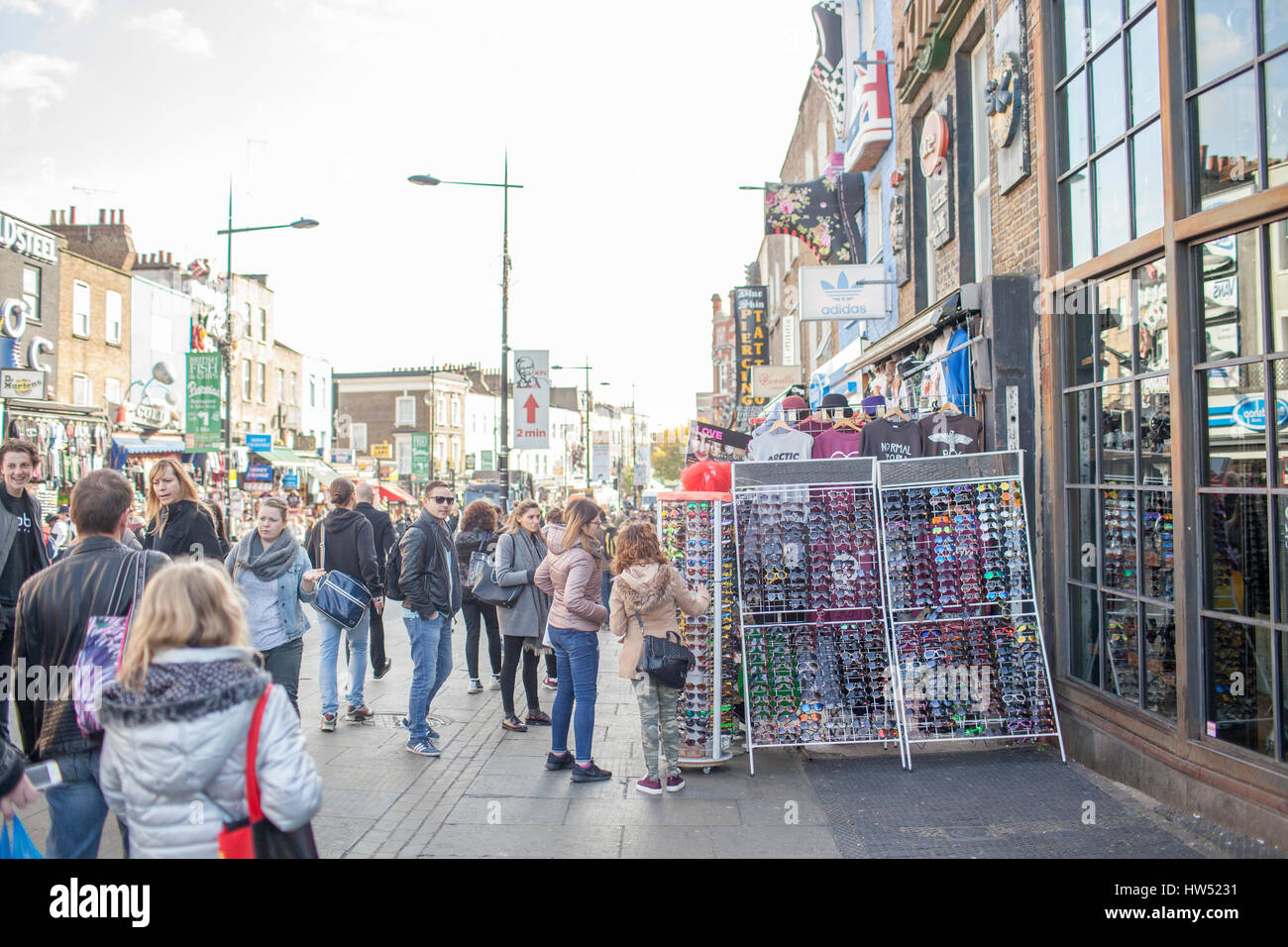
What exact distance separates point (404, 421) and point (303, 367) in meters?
18.2

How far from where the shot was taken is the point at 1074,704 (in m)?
6.73

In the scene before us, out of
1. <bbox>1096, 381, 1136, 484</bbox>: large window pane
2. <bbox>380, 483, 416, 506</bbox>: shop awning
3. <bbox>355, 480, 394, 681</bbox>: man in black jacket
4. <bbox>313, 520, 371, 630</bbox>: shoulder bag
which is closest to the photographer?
<bbox>1096, 381, 1136, 484</bbox>: large window pane

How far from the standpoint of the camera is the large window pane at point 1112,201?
20.3 feet

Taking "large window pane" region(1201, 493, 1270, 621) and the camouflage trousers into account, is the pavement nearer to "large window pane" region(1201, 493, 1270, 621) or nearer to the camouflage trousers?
the camouflage trousers

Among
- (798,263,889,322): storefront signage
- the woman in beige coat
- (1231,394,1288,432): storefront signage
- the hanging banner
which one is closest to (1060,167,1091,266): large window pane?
(1231,394,1288,432): storefront signage

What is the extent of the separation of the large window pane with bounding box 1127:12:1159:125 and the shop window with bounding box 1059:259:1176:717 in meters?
0.97

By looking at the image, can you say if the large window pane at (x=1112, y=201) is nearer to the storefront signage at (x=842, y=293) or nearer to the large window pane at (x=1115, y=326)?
the large window pane at (x=1115, y=326)

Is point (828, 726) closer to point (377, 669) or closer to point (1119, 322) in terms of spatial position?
point (1119, 322)

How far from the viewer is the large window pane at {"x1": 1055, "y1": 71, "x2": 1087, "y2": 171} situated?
6.77 m

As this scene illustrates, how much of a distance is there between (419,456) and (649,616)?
4381 cm

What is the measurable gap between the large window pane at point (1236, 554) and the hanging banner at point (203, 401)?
931 inches

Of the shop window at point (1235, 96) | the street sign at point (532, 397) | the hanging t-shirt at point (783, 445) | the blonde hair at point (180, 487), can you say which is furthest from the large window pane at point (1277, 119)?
the street sign at point (532, 397)
